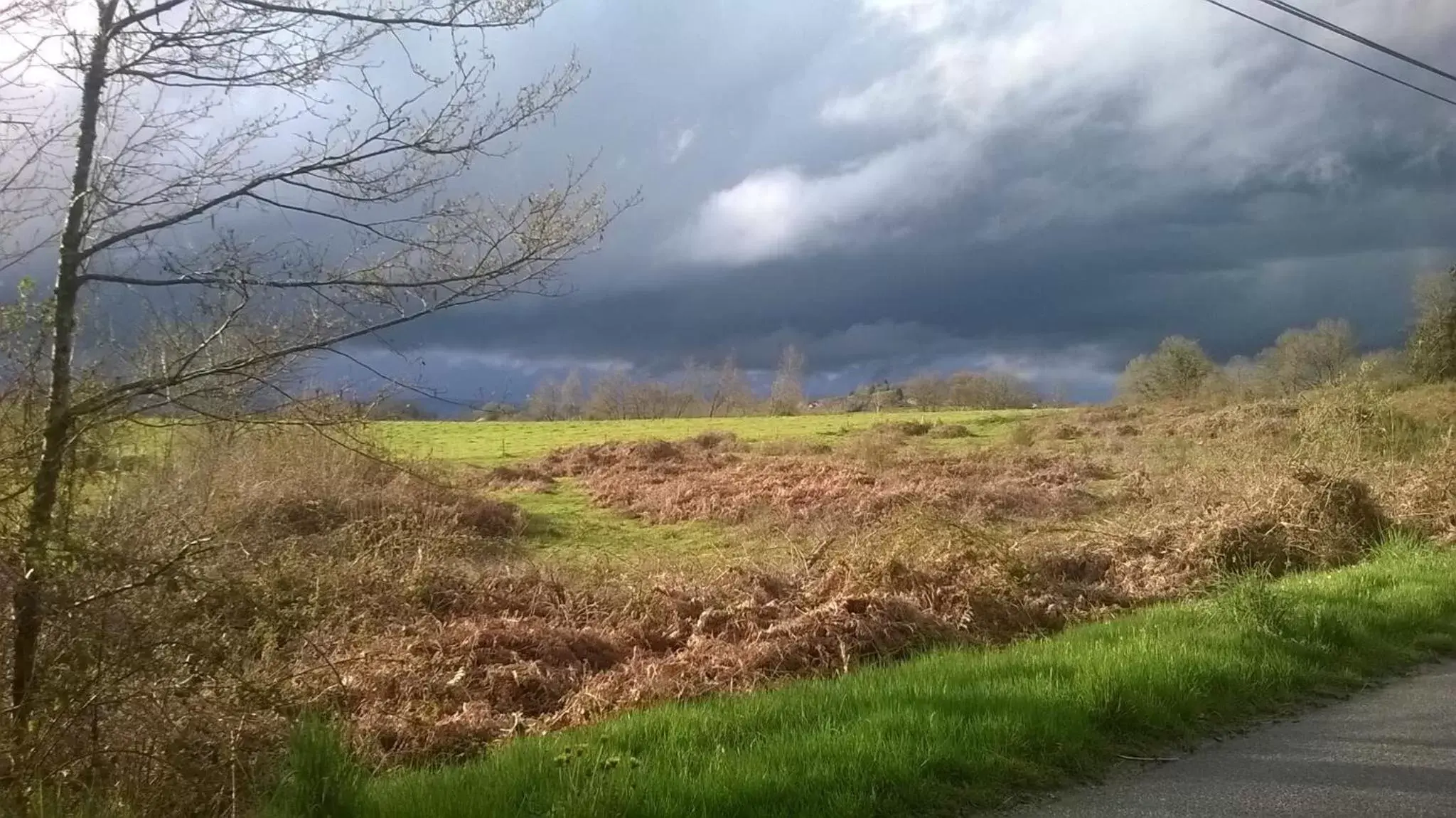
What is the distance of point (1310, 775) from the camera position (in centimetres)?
585

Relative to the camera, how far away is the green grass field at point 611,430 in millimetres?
39688

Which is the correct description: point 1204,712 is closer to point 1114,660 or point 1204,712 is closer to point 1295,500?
point 1114,660

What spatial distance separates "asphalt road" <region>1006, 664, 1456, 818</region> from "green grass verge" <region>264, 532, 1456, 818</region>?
267 millimetres

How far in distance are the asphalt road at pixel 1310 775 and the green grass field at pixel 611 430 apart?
91.4 ft

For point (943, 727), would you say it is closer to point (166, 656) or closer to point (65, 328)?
point (166, 656)

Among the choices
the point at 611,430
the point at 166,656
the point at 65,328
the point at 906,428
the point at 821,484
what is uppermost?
the point at 611,430

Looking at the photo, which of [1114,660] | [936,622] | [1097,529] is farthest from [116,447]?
[1097,529]

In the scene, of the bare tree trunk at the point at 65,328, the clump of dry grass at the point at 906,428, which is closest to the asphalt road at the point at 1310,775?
the bare tree trunk at the point at 65,328

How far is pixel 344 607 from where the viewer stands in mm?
12281

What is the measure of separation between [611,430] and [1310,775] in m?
47.5

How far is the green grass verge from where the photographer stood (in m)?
5.23

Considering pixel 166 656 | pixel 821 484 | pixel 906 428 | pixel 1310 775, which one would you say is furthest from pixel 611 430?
pixel 1310 775

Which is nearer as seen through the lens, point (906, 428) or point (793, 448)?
point (793, 448)

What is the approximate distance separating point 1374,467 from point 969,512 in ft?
24.1
